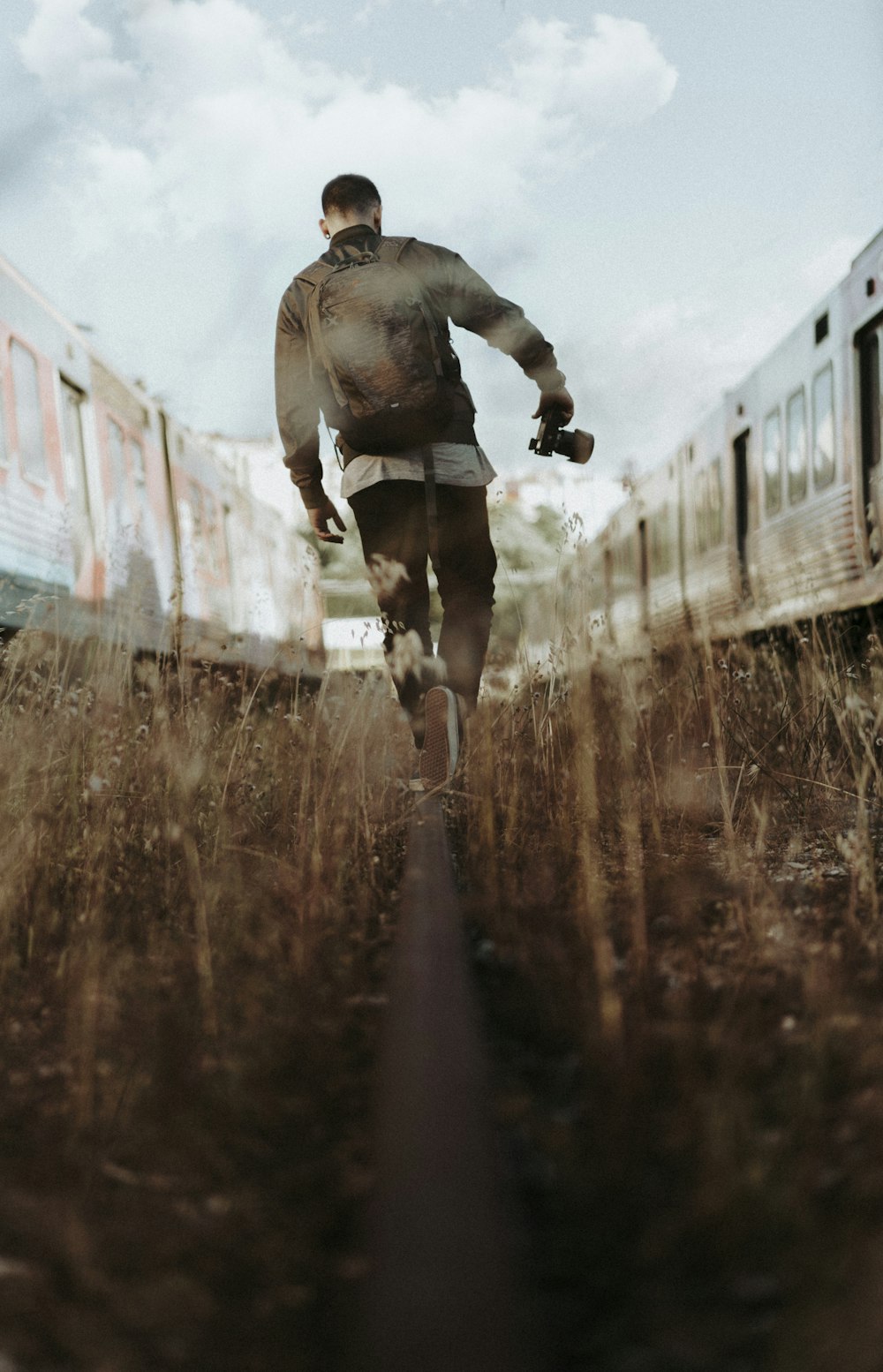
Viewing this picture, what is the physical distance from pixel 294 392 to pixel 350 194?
59 centimetres

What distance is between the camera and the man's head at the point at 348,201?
3.40 meters

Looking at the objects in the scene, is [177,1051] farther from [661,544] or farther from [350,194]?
[661,544]

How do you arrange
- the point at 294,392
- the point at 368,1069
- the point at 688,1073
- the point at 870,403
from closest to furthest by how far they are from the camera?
the point at 688,1073
the point at 368,1069
the point at 294,392
the point at 870,403

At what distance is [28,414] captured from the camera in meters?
6.89

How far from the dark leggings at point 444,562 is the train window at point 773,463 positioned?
5833 millimetres

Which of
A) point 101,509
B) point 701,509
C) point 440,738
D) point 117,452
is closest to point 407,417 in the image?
point 440,738

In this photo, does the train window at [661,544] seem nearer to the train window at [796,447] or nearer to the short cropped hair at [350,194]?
the train window at [796,447]

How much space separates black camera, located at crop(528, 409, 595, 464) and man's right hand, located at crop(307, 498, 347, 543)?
664 millimetres

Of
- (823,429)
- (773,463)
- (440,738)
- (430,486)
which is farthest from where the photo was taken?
(773,463)

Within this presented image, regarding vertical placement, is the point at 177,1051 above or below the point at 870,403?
below

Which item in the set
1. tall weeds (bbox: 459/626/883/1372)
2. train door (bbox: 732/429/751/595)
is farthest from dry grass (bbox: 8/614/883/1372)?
train door (bbox: 732/429/751/595)

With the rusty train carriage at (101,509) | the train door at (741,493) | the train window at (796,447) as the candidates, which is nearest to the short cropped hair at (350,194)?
the rusty train carriage at (101,509)

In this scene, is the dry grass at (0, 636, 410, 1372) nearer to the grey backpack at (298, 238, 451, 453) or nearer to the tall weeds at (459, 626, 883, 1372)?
the tall weeds at (459, 626, 883, 1372)

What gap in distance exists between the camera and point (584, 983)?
132 cm
